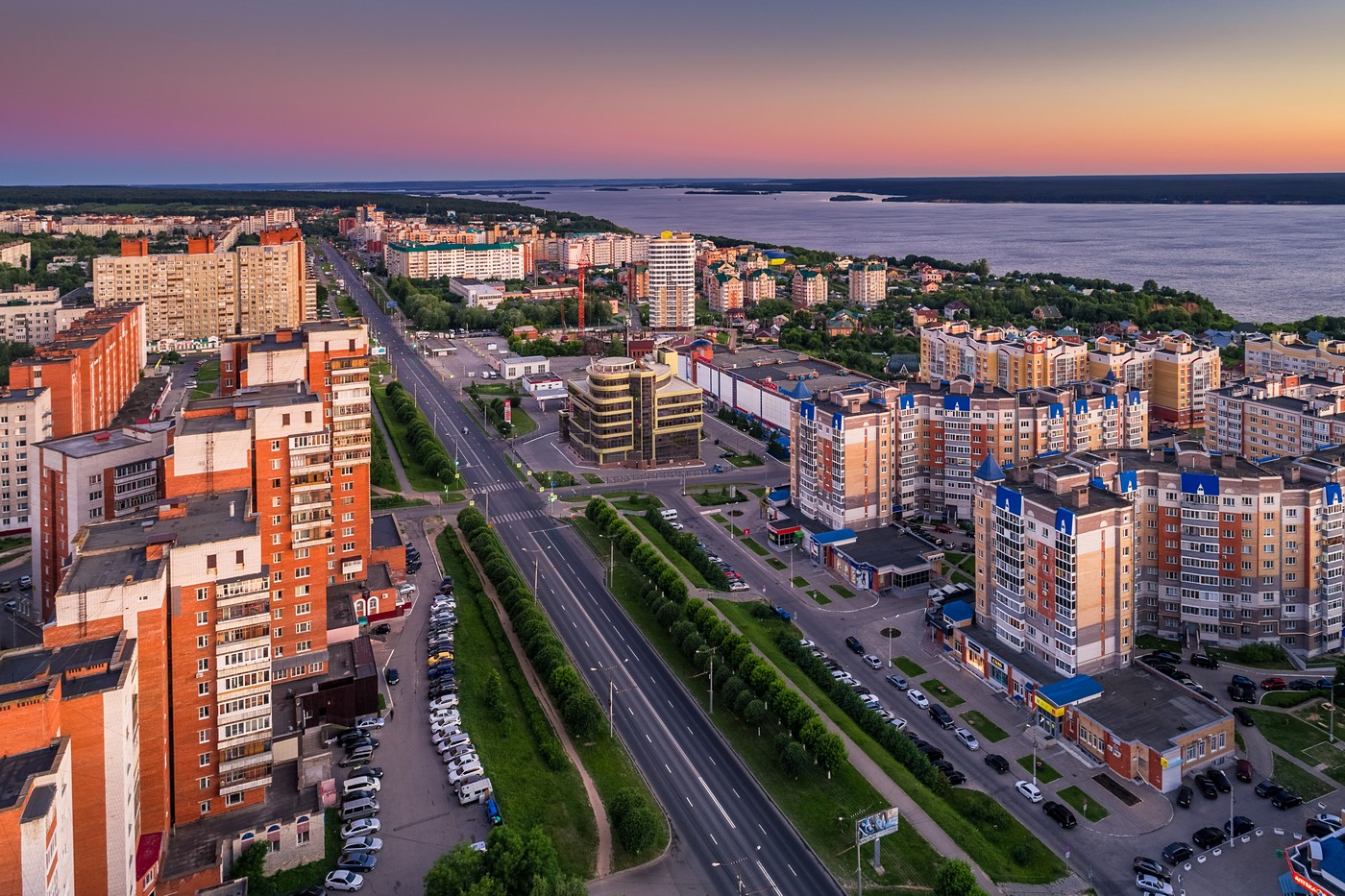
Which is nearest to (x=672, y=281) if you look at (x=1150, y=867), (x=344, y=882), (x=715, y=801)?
(x=715, y=801)

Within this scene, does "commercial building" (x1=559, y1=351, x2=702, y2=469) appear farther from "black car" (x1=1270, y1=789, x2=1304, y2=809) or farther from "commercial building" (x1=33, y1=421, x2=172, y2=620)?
"black car" (x1=1270, y1=789, x2=1304, y2=809)

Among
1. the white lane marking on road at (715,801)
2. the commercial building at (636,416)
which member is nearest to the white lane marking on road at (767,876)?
the white lane marking on road at (715,801)

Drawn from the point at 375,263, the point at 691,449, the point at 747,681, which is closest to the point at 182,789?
the point at 747,681

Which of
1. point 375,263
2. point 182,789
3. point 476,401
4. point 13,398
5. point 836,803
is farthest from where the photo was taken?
point 375,263

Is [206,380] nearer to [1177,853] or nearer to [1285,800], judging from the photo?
[1177,853]

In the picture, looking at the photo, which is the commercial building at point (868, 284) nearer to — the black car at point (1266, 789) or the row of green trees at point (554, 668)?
the row of green trees at point (554, 668)

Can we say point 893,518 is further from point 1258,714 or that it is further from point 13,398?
point 13,398
